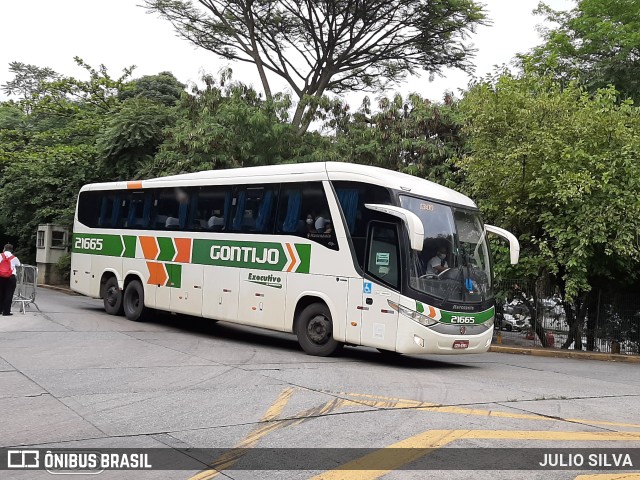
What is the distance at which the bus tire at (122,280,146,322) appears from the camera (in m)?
18.2

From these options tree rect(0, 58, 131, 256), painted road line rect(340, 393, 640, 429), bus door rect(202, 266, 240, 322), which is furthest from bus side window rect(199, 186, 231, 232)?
tree rect(0, 58, 131, 256)

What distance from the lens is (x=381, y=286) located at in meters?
12.6

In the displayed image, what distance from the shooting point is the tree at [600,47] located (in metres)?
26.3

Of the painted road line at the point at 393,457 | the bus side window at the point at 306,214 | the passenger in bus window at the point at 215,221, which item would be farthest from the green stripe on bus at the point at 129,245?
the painted road line at the point at 393,457

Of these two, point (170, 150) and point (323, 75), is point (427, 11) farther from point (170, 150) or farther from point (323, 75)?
point (170, 150)

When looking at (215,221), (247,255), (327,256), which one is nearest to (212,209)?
(215,221)

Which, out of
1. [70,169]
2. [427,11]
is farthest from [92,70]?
[427,11]

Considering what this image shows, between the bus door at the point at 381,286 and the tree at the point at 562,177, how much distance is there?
6722 mm

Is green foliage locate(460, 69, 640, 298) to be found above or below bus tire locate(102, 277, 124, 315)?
above

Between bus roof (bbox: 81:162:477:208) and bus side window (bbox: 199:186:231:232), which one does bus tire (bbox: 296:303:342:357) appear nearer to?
bus roof (bbox: 81:162:477:208)

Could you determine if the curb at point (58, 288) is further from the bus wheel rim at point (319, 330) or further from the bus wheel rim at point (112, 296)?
the bus wheel rim at point (319, 330)

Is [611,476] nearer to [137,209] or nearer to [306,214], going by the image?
[306,214]

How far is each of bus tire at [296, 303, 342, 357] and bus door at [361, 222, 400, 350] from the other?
957mm

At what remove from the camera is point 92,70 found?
117ft
